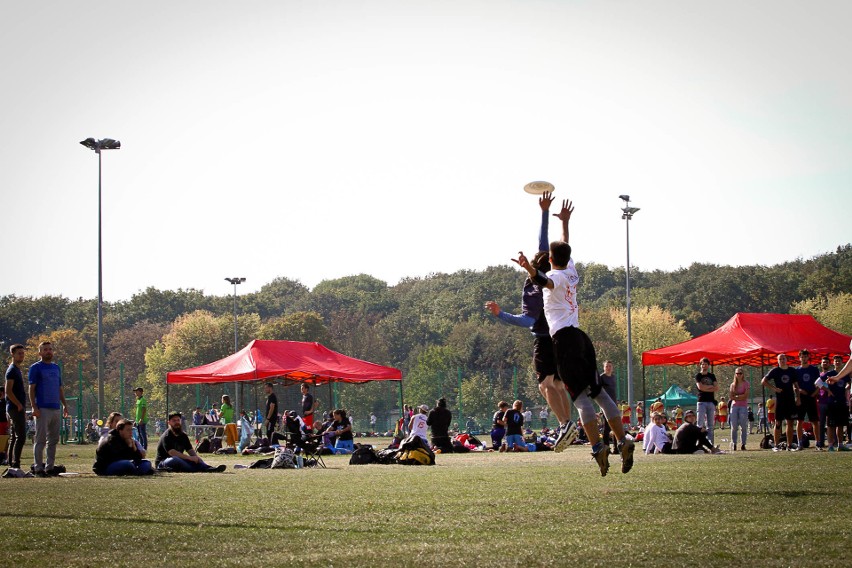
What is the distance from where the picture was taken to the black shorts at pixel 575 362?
9672 mm

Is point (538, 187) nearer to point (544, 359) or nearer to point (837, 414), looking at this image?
point (544, 359)

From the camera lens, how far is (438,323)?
11469 centimetres

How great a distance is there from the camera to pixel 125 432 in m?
16.2

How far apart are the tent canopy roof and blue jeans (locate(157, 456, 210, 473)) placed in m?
12.6

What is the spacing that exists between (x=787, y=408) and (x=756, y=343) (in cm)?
523

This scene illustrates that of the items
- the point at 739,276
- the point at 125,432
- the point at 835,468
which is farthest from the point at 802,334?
the point at 739,276

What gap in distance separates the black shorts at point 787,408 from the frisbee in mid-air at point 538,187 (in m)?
11.6

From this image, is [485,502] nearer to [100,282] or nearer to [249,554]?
[249,554]

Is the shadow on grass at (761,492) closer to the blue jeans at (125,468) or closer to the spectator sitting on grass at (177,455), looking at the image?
the blue jeans at (125,468)

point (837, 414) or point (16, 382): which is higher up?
point (16, 382)

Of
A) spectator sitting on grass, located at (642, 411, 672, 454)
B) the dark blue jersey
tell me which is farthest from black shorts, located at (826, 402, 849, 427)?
spectator sitting on grass, located at (642, 411, 672, 454)

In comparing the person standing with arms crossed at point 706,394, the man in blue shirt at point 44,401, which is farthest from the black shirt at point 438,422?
the man in blue shirt at point 44,401

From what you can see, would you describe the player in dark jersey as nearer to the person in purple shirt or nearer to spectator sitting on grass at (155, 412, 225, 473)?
the person in purple shirt

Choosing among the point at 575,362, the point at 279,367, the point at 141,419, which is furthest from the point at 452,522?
the point at 141,419
